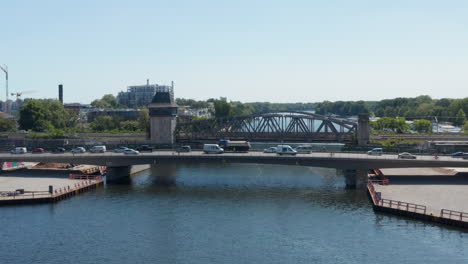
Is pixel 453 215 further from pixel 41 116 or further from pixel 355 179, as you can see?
pixel 41 116

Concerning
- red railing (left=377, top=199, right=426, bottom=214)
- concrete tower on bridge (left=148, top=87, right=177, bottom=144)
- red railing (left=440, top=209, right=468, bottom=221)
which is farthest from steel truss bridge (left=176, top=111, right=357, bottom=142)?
red railing (left=440, top=209, right=468, bottom=221)

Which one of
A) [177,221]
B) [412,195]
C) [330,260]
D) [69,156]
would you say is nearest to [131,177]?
[69,156]

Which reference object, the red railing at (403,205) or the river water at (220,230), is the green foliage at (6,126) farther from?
the red railing at (403,205)

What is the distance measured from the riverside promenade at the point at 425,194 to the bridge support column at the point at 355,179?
5.82 ft

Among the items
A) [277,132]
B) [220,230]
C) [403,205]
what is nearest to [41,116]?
[277,132]

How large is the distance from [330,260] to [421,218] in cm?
1590

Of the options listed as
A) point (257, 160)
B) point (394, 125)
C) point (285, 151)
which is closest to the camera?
point (257, 160)

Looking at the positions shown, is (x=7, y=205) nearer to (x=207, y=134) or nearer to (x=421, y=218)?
(x=421, y=218)

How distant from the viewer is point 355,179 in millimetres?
77625

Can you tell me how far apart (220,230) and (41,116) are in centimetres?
11784

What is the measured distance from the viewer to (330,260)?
148ft

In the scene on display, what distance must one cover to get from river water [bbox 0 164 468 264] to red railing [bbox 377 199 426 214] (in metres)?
1.59

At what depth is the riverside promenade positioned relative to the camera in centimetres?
5599

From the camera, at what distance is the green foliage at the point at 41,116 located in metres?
156
